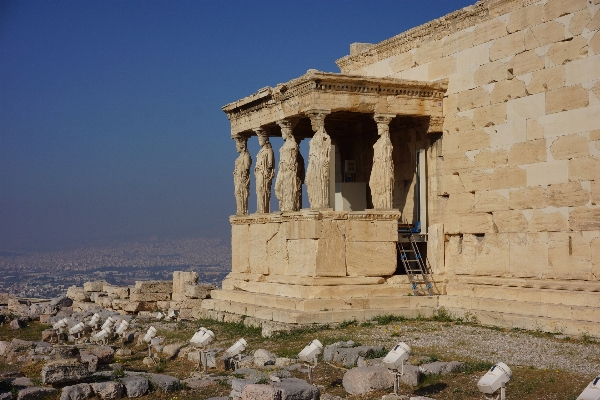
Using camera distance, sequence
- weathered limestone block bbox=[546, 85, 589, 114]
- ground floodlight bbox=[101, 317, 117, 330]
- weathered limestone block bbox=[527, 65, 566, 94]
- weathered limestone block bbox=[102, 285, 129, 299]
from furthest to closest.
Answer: weathered limestone block bbox=[102, 285, 129, 299] < ground floodlight bbox=[101, 317, 117, 330] < weathered limestone block bbox=[527, 65, 566, 94] < weathered limestone block bbox=[546, 85, 589, 114]

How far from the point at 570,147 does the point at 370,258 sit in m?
4.37

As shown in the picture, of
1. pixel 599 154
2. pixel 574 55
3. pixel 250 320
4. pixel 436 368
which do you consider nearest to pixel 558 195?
pixel 599 154

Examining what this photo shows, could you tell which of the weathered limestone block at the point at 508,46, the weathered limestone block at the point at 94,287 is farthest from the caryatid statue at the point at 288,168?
the weathered limestone block at the point at 94,287

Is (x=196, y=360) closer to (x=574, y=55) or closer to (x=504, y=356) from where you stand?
(x=504, y=356)

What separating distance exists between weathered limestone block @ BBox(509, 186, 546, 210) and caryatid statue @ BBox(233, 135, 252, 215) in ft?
23.6

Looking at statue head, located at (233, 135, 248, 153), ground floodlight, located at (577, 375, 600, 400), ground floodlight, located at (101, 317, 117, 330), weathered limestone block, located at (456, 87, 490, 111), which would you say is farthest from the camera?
statue head, located at (233, 135, 248, 153)

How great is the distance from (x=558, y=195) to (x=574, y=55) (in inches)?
92.1

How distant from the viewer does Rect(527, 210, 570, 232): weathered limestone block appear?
46.3 ft

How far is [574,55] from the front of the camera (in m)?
14.0

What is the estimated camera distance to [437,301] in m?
16.2

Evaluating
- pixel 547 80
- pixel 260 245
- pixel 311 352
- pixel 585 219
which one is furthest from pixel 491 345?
pixel 260 245

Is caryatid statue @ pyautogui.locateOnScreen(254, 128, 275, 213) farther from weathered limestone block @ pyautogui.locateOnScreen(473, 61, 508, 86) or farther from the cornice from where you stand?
weathered limestone block @ pyautogui.locateOnScreen(473, 61, 508, 86)

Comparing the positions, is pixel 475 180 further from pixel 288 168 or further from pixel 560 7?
pixel 288 168

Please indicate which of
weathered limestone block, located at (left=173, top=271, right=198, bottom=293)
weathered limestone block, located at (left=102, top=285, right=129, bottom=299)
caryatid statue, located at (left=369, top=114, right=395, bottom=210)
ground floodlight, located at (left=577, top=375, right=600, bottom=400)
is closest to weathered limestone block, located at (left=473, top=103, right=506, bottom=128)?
caryatid statue, located at (left=369, top=114, right=395, bottom=210)
